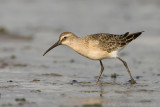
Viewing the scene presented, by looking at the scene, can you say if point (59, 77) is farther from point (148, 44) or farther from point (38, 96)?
point (148, 44)

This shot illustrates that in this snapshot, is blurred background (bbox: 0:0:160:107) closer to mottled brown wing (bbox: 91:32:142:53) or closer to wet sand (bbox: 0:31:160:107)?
wet sand (bbox: 0:31:160:107)

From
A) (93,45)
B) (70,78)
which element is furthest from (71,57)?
(93,45)

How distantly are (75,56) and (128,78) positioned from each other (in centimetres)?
A: 333

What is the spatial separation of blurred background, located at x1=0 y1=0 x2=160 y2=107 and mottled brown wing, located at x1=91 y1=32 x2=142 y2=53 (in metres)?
0.82

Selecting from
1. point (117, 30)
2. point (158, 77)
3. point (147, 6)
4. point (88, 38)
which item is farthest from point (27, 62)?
point (147, 6)

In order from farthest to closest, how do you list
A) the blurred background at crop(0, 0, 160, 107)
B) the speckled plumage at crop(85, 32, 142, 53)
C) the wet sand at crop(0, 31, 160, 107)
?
1. the speckled plumage at crop(85, 32, 142, 53)
2. the blurred background at crop(0, 0, 160, 107)
3. the wet sand at crop(0, 31, 160, 107)

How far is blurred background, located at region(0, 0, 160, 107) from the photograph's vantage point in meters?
8.39

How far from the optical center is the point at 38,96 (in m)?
8.31

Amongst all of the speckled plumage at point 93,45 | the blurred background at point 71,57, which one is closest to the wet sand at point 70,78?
the blurred background at point 71,57

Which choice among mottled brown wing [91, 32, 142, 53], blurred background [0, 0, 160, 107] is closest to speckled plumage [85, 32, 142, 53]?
mottled brown wing [91, 32, 142, 53]

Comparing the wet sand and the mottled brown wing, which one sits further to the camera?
the mottled brown wing

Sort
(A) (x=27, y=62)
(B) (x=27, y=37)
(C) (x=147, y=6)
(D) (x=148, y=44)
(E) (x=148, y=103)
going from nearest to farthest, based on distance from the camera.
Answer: (E) (x=148, y=103) < (A) (x=27, y=62) < (D) (x=148, y=44) < (B) (x=27, y=37) < (C) (x=147, y=6)

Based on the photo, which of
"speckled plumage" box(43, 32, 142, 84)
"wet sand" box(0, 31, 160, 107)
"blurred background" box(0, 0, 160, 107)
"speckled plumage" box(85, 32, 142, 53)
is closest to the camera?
"wet sand" box(0, 31, 160, 107)

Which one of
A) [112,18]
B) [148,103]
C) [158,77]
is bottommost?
[148,103]
